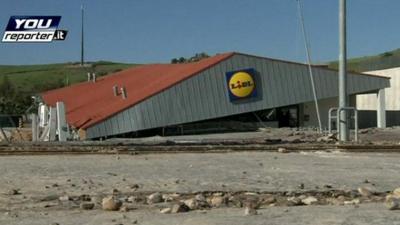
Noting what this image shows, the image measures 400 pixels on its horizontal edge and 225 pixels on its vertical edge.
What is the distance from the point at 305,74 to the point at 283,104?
11.2 feet

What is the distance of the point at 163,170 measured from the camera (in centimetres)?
1670

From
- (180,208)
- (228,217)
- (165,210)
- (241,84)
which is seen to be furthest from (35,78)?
(228,217)

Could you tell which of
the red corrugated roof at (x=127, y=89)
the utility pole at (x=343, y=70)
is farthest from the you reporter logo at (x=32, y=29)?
the utility pole at (x=343, y=70)

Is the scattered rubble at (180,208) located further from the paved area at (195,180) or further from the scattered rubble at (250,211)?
the scattered rubble at (250,211)

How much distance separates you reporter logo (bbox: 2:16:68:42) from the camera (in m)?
51.6

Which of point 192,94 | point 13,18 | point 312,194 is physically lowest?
point 312,194

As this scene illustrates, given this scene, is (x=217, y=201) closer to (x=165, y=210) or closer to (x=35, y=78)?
(x=165, y=210)

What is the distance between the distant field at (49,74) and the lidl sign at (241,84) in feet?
231

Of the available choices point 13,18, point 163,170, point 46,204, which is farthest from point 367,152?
point 13,18

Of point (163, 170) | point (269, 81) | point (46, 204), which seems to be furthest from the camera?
point (269, 81)

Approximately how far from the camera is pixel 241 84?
56344 millimetres

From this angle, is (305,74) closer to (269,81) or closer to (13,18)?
(269,81)

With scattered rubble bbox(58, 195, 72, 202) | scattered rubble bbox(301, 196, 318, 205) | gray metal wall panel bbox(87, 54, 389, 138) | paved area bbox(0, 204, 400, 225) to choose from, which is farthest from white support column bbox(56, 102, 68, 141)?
paved area bbox(0, 204, 400, 225)

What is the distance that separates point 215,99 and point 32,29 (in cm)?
1519
